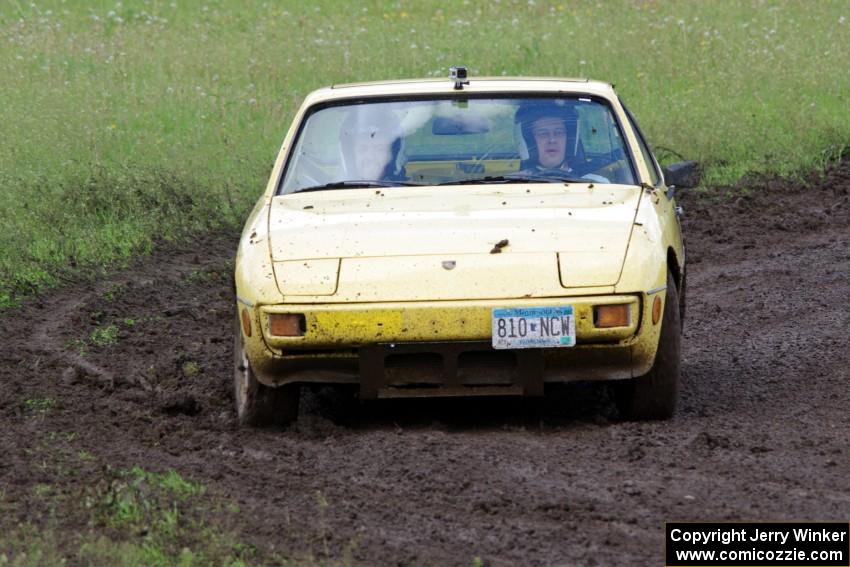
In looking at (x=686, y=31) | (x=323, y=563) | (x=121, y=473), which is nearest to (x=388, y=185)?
(x=121, y=473)

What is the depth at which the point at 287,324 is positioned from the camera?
5852 mm

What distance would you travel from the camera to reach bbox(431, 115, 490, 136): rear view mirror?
284 inches

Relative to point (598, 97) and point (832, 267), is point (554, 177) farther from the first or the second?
point (832, 267)

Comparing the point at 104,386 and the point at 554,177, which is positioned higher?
the point at 554,177

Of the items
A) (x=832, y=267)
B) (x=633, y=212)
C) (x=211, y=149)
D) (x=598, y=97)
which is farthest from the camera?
(x=211, y=149)

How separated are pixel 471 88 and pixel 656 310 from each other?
6.15 ft

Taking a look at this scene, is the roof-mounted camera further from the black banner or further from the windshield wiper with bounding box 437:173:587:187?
the black banner

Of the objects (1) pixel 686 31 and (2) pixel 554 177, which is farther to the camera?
(1) pixel 686 31

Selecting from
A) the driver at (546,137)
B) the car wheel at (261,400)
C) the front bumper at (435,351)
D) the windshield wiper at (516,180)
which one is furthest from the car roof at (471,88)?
the front bumper at (435,351)

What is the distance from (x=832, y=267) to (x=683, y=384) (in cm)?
327

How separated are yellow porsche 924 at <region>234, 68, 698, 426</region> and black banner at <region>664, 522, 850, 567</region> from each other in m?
1.29

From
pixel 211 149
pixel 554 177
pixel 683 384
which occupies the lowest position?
pixel 211 149

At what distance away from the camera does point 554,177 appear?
6.98m

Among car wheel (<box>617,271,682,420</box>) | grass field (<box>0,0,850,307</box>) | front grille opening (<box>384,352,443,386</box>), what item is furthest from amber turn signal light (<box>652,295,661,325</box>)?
grass field (<box>0,0,850,307</box>)
